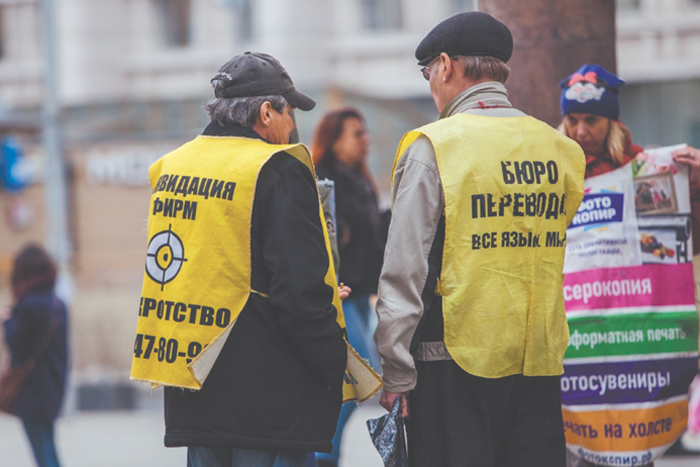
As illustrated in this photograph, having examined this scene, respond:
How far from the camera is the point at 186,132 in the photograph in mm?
18281

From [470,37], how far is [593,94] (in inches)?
42.2

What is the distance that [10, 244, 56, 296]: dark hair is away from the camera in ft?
21.8

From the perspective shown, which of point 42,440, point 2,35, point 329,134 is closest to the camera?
point 329,134

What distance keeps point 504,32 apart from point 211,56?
63.3 feet

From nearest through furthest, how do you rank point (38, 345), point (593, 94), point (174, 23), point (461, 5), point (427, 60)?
point (427, 60) → point (593, 94) → point (38, 345) → point (461, 5) → point (174, 23)

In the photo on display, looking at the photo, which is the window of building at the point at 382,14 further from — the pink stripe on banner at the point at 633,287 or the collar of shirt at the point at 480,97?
the collar of shirt at the point at 480,97

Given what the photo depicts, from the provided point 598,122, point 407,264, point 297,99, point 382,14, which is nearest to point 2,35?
point 382,14

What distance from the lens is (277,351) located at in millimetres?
2895

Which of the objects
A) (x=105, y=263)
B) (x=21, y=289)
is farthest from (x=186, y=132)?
(x=21, y=289)

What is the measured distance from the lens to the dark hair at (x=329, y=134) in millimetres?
5367

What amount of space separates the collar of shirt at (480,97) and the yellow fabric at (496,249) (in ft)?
0.22

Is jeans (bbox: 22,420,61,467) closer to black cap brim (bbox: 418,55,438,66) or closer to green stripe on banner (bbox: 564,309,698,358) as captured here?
green stripe on banner (bbox: 564,309,698,358)

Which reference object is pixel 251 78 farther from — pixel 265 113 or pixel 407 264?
pixel 407 264

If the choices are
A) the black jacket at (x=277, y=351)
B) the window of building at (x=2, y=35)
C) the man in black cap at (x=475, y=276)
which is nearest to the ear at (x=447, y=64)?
the man in black cap at (x=475, y=276)
